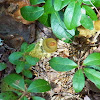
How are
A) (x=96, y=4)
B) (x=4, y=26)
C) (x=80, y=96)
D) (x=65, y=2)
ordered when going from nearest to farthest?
1. (x=65, y=2)
2. (x=96, y=4)
3. (x=80, y=96)
4. (x=4, y=26)

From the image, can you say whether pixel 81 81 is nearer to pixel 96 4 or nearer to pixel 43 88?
pixel 43 88

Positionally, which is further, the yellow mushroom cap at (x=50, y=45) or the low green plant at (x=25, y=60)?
the yellow mushroom cap at (x=50, y=45)

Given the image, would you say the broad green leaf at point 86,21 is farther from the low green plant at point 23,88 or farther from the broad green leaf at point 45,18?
the low green plant at point 23,88

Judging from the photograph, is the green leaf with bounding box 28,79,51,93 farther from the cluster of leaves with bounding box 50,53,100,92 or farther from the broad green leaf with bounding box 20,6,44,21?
the broad green leaf with bounding box 20,6,44,21

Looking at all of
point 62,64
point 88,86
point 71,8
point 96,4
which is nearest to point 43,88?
point 62,64

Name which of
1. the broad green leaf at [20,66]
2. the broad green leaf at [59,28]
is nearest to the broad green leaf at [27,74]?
the broad green leaf at [20,66]

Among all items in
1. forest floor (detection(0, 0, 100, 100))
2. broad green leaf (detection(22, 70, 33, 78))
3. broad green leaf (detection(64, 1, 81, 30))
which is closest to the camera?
broad green leaf (detection(64, 1, 81, 30))

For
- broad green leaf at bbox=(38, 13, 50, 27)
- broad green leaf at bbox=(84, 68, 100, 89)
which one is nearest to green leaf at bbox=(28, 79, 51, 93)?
broad green leaf at bbox=(84, 68, 100, 89)
